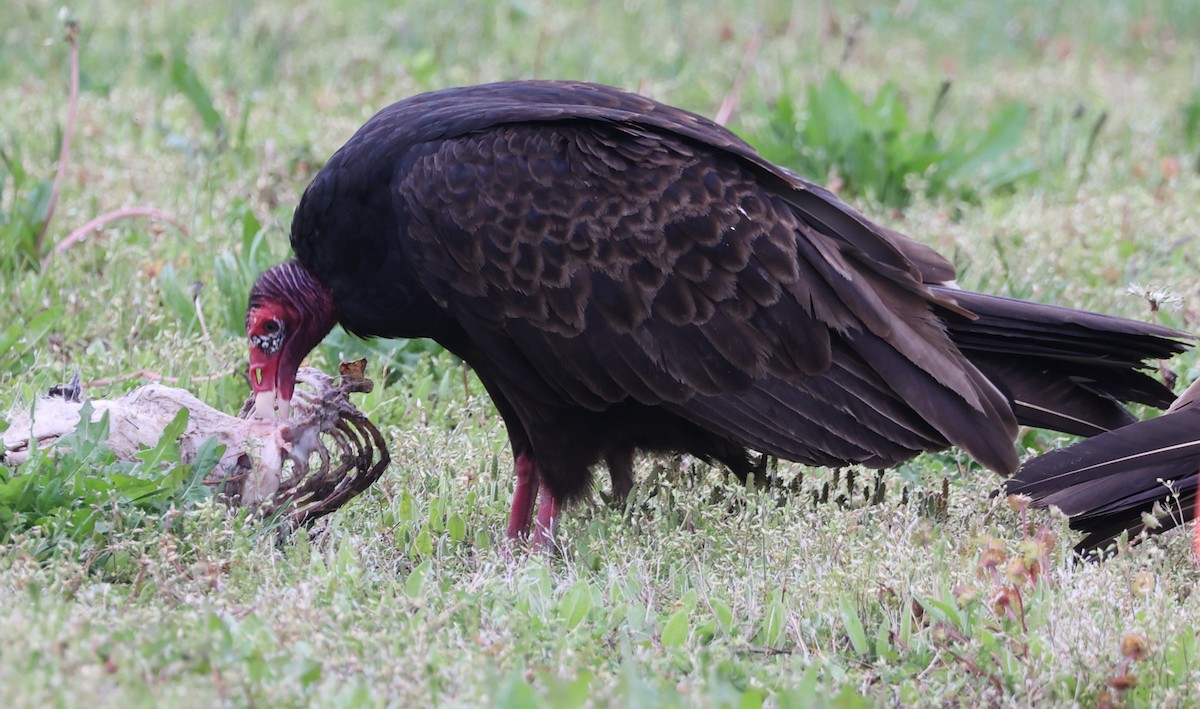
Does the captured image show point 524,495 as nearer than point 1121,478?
No

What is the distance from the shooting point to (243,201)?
18.7ft

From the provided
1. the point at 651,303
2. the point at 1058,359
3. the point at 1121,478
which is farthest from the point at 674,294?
the point at 1121,478

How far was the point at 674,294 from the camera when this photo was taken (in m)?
3.59

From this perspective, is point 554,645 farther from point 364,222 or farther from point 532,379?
point 364,222

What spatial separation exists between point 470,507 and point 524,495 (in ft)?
0.49

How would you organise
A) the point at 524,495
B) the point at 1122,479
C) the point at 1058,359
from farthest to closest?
the point at 524,495
the point at 1058,359
the point at 1122,479

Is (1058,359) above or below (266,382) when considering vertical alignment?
above

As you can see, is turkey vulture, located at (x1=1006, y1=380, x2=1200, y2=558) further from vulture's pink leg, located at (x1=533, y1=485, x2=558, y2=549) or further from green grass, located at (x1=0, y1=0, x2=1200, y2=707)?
vulture's pink leg, located at (x1=533, y1=485, x2=558, y2=549)

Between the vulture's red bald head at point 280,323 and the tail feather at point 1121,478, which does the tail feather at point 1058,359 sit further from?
the vulture's red bald head at point 280,323

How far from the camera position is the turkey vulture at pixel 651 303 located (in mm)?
3543

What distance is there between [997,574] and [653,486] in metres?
1.05

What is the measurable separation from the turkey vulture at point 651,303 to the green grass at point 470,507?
268mm

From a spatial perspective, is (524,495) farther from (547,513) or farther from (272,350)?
(272,350)

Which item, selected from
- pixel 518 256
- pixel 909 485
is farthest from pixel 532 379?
pixel 909 485
